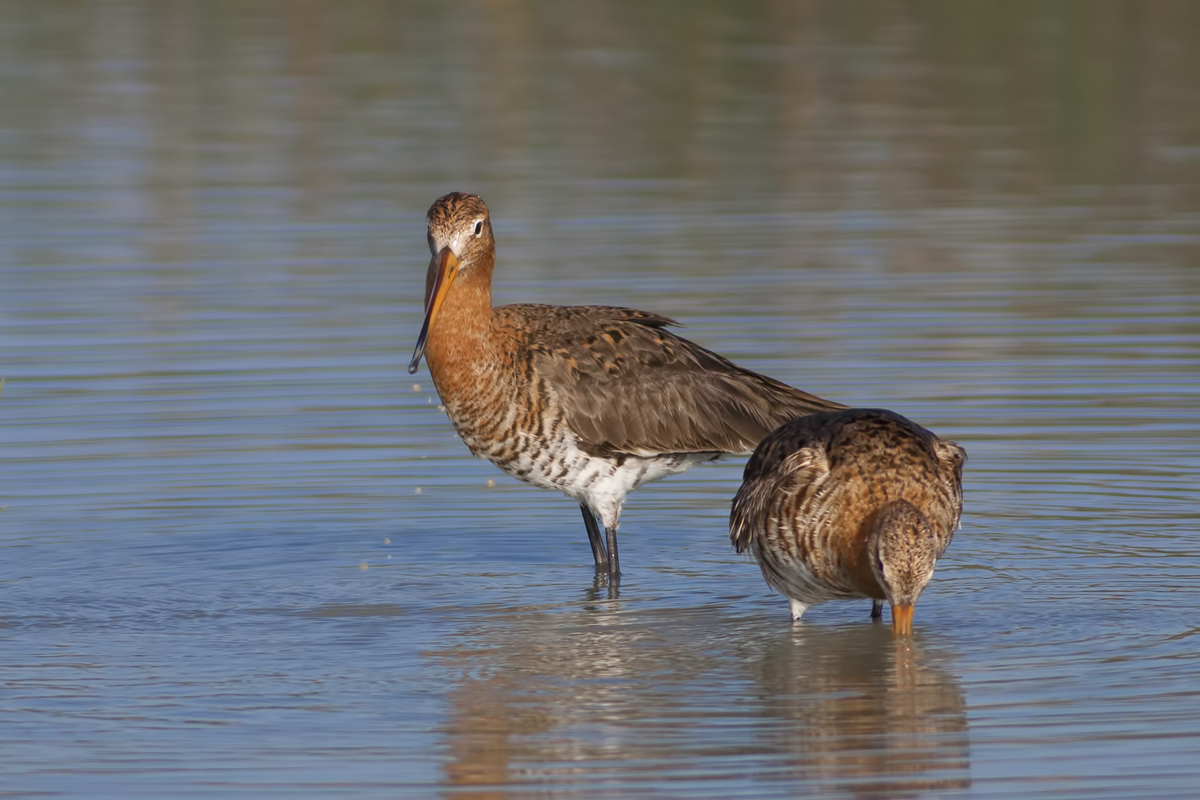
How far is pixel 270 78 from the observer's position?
33094 mm

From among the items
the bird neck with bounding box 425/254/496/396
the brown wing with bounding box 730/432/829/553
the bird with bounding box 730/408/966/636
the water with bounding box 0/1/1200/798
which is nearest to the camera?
the water with bounding box 0/1/1200/798

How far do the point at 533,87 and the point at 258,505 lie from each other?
60.6 feet

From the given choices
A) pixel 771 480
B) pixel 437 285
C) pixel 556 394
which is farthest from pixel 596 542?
pixel 771 480

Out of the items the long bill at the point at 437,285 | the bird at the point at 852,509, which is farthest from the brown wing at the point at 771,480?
the long bill at the point at 437,285

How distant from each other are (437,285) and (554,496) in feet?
9.11

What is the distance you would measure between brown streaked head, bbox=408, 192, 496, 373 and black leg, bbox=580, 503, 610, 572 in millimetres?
1194

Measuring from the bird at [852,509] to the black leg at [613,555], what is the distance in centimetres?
117

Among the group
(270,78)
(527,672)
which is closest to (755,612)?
(527,672)

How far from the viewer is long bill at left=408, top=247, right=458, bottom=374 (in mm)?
11430

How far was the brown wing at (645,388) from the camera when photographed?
1164cm

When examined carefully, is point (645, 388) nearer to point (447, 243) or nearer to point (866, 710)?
point (447, 243)

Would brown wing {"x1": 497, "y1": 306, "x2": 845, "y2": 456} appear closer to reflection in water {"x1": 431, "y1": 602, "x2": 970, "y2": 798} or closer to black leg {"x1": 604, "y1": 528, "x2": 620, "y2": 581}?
black leg {"x1": 604, "y1": 528, "x2": 620, "y2": 581}

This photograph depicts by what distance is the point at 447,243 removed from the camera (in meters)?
11.5

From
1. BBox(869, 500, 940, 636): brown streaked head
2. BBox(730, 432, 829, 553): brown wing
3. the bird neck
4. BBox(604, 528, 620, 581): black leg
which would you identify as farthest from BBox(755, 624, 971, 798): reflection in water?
the bird neck
